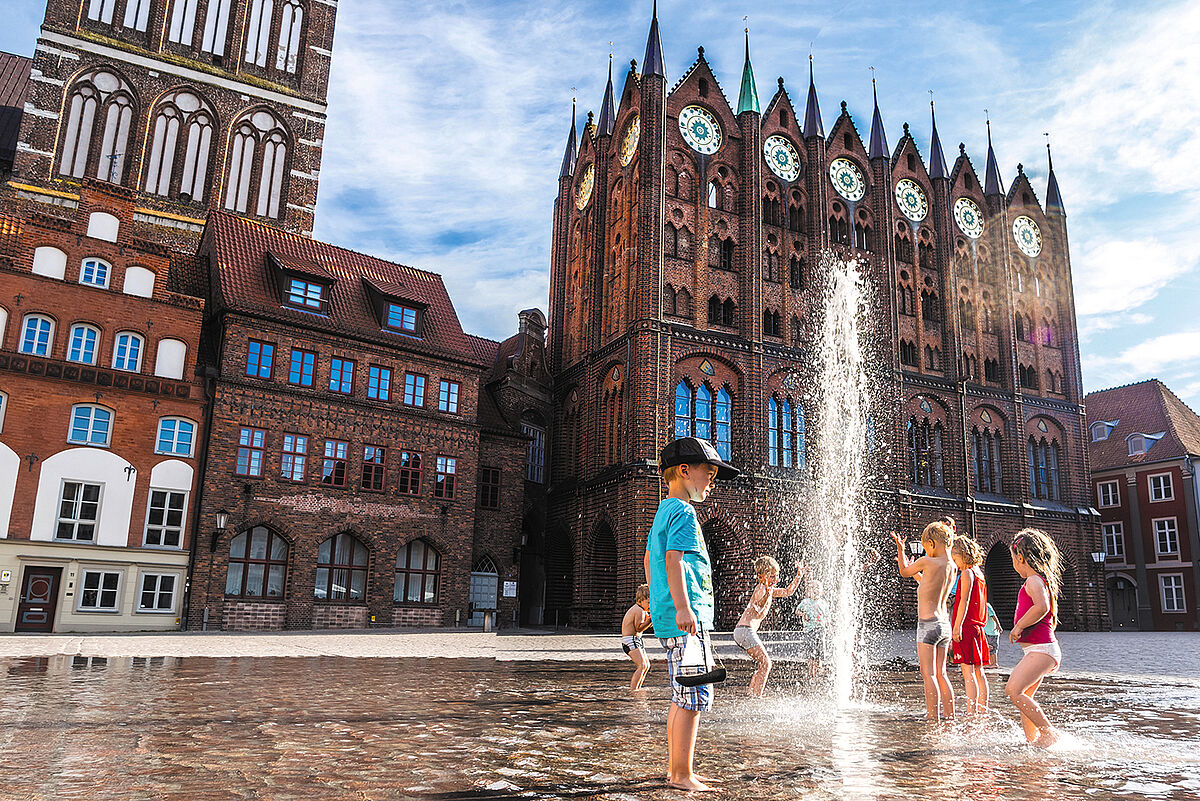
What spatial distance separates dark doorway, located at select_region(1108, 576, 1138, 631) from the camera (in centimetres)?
4594

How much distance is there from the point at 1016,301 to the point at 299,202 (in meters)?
34.7

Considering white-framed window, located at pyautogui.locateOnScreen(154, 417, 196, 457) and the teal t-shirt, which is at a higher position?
white-framed window, located at pyautogui.locateOnScreen(154, 417, 196, 457)

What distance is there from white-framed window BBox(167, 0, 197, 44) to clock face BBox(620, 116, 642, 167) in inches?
800

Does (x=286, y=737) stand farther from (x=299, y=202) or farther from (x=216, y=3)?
(x=216, y=3)

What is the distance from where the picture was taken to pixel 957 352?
3909 centimetres

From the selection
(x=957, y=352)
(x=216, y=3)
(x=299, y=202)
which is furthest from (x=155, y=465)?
(x=957, y=352)

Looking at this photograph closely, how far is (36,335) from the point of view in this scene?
23375 millimetres

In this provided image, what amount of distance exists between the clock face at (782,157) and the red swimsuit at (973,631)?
3086 cm

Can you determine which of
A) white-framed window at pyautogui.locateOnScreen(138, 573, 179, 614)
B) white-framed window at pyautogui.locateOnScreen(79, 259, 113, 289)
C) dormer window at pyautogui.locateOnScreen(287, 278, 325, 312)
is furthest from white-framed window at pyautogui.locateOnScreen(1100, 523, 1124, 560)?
white-framed window at pyautogui.locateOnScreen(79, 259, 113, 289)

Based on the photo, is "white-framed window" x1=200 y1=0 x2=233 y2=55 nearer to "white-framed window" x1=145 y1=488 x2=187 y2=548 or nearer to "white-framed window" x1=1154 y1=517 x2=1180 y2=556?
"white-framed window" x1=145 y1=488 x2=187 y2=548

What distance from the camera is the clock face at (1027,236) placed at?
143ft

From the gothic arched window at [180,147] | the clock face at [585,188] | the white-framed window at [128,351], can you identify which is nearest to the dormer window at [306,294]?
the white-framed window at [128,351]

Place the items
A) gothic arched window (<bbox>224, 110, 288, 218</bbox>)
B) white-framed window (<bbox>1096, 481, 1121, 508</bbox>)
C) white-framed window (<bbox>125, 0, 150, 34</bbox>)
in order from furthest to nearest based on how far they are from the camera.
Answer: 1. white-framed window (<bbox>1096, 481, 1121, 508</bbox>)
2. gothic arched window (<bbox>224, 110, 288, 218</bbox>)
3. white-framed window (<bbox>125, 0, 150, 34</bbox>)

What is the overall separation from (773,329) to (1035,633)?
29.0m
